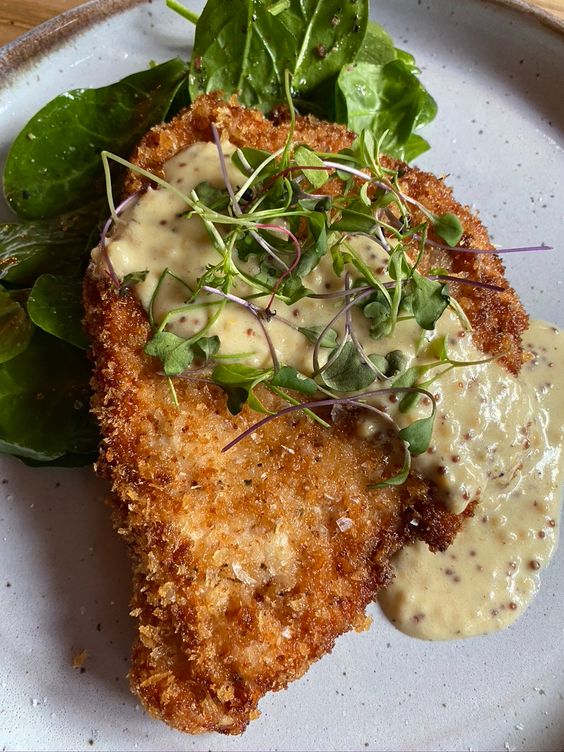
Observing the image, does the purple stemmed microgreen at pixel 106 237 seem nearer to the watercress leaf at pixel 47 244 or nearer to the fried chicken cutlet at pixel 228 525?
the fried chicken cutlet at pixel 228 525

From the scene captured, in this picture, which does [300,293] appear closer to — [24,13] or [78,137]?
[78,137]

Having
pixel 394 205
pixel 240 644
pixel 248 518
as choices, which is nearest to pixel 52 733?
pixel 240 644

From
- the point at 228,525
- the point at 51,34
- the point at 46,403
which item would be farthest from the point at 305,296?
the point at 51,34

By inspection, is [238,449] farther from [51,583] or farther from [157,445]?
[51,583]

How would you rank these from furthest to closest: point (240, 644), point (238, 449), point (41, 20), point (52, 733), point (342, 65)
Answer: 1. point (41, 20)
2. point (342, 65)
3. point (52, 733)
4. point (238, 449)
5. point (240, 644)

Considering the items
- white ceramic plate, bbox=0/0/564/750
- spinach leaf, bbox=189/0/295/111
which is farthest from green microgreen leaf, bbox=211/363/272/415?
spinach leaf, bbox=189/0/295/111

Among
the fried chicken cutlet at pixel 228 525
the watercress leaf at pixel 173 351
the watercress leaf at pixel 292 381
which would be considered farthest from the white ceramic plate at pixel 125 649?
the watercress leaf at pixel 292 381
